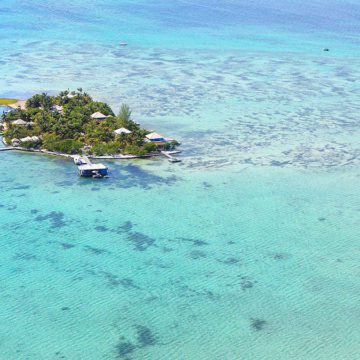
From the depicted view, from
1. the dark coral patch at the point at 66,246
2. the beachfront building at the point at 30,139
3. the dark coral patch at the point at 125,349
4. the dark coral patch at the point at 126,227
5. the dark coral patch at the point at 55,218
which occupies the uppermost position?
the beachfront building at the point at 30,139

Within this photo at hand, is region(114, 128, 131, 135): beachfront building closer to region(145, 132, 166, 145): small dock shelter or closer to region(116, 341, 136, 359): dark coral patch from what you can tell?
region(145, 132, 166, 145): small dock shelter

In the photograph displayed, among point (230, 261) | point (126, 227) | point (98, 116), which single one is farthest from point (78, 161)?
point (230, 261)

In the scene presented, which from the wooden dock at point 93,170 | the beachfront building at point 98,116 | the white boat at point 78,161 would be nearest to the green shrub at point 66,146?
the white boat at point 78,161

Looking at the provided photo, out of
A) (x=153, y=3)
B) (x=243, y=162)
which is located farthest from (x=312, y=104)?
(x=153, y=3)

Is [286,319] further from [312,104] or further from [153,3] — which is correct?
[153,3]

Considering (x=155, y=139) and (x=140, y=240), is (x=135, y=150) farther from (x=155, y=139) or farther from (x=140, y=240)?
(x=140, y=240)

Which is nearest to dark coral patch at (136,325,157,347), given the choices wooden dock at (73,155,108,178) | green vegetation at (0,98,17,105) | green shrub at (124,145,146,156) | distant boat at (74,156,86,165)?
wooden dock at (73,155,108,178)

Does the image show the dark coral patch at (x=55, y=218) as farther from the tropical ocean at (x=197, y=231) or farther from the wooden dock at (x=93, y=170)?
the wooden dock at (x=93, y=170)
